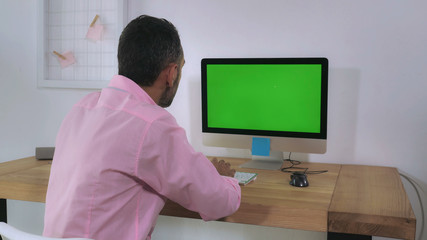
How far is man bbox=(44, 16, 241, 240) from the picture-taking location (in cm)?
100

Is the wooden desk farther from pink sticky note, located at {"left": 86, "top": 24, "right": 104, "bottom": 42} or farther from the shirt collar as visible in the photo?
pink sticky note, located at {"left": 86, "top": 24, "right": 104, "bottom": 42}

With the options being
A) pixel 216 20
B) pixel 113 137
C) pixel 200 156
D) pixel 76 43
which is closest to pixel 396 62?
Answer: pixel 216 20

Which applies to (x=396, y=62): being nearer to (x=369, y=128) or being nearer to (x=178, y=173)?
(x=369, y=128)

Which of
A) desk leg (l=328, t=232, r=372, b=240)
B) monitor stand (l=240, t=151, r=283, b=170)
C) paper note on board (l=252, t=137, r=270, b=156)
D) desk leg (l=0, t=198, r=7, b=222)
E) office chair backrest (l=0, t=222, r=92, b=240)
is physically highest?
paper note on board (l=252, t=137, r=270, b=156)

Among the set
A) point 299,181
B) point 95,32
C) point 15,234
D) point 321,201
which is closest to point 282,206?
point 321,201

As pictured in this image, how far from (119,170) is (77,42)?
152 centimetres

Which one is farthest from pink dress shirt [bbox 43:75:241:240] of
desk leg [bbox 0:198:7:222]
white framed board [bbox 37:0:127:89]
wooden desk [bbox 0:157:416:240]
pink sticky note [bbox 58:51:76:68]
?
pink sticky note [bbox 58:51:76:68]

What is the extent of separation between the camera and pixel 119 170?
1.00 meters

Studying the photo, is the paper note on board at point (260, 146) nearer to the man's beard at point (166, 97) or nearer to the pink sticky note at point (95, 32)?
the man's beard at point (166, 97)

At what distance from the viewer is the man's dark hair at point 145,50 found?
116 cm

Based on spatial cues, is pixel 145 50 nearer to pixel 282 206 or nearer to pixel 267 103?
pixel 282 206

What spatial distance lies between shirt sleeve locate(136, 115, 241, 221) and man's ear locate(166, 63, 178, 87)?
20 centimetres

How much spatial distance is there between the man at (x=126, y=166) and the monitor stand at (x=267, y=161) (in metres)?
0.71

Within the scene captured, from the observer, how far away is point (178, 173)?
1037mm
